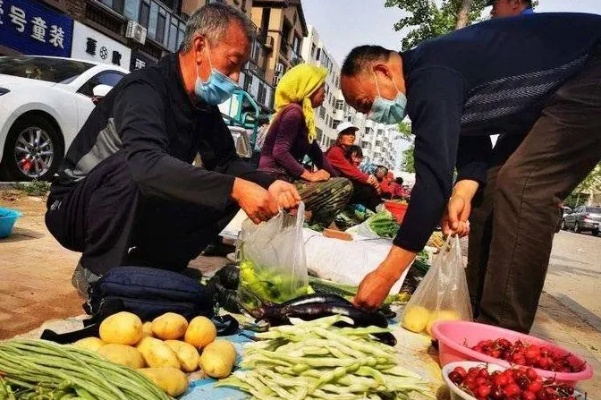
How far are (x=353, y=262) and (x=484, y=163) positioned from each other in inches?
48.4

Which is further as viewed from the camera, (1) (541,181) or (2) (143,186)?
(1) (541,181)

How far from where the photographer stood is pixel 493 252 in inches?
95.7

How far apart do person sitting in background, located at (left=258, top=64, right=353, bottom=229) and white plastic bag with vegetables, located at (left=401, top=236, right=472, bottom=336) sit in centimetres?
201

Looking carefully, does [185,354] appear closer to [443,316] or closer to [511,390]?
[511,390]

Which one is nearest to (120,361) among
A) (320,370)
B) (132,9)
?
(320,370)

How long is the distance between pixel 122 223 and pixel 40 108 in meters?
4.36

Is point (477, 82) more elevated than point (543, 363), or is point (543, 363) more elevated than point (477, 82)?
point (477, 82)

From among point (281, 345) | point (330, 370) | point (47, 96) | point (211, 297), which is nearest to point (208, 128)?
point (211, 297)

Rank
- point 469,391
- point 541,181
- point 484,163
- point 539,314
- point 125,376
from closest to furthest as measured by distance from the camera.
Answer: point 125,376 < point 469,391 < point 541,181 < point 484,163 < point 539,314

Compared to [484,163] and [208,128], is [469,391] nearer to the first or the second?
[484,163]

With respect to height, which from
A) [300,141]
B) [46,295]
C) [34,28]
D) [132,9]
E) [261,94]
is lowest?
[46,295]

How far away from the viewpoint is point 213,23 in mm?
2637

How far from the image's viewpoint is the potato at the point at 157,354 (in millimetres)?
1646

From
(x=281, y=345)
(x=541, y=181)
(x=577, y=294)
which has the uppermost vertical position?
(x=541, y=181)
